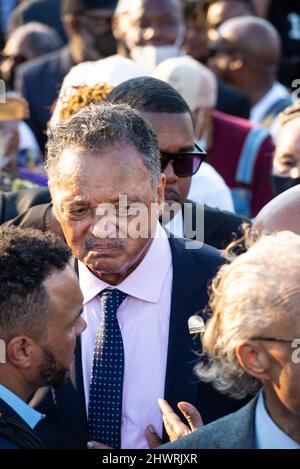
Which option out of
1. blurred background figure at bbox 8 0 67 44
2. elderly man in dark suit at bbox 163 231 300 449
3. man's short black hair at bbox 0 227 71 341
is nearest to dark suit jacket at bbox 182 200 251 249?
man's short black hair at bbox 0 227 71 341

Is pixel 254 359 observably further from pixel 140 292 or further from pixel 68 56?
pixel 68 56

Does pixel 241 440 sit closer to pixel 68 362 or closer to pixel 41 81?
pixel 68 362

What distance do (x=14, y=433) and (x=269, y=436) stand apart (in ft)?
2.06

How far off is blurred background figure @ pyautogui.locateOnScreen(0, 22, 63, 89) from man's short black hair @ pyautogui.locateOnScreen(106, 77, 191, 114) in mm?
4110

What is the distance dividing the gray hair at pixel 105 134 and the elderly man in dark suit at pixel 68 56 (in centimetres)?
339

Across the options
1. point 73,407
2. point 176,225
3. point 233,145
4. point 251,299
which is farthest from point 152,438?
point 233,145

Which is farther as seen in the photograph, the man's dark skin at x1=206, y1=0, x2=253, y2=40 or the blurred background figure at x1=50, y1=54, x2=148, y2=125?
the man's dark skin at x1=206, y1=0, x2=253, y2=40

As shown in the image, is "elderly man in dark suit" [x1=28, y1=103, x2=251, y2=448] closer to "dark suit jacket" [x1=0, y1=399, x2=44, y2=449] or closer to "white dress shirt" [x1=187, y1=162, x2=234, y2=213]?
"dark suit jacket" [x1=0, y1=399, x2=44, y2=449]

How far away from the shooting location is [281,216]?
3088 mm

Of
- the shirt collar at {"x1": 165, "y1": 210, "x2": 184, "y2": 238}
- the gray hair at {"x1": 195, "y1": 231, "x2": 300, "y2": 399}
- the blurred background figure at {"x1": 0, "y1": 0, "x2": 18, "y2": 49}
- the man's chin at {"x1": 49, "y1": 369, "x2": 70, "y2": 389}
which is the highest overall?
the gray hair at {"x1": 195, "y1": 231, "x2": 300, "y2": 399}

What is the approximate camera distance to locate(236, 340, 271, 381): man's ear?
8.32 feet

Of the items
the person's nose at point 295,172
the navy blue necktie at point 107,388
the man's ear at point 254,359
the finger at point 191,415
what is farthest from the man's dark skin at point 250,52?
the man's ear at point 254,359

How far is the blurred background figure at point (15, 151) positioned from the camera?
5.32 meters

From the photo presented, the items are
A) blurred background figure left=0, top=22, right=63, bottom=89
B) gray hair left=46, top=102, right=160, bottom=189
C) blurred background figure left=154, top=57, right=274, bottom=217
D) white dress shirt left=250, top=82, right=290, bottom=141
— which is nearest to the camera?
gray hair left=46, top=102, right=160, bottom=189
